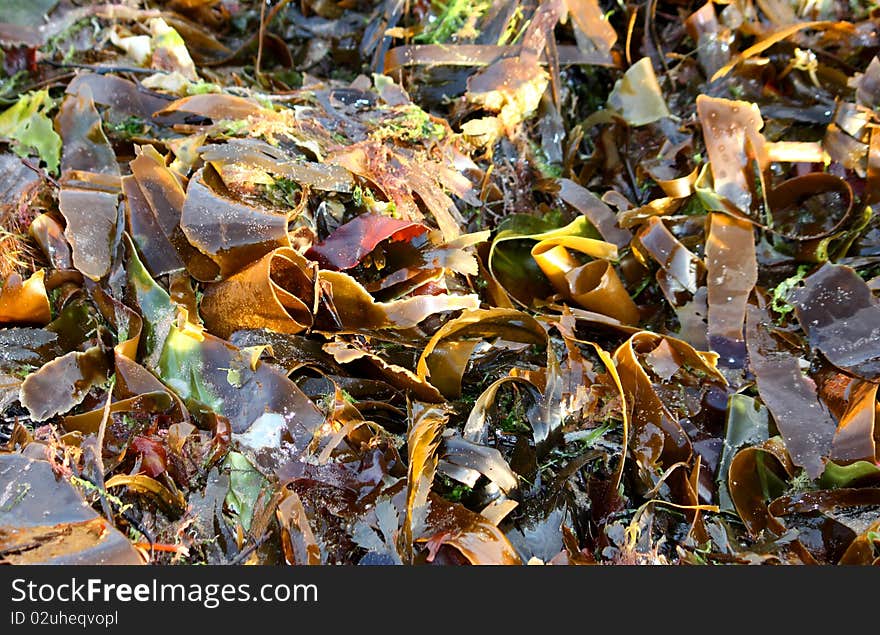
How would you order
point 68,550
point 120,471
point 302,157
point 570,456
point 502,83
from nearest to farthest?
1. point 68,550
2. point 120,471
3. point 570,456
4. point 302,157
5. point 502,83

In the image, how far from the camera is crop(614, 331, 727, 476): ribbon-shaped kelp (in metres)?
1.00

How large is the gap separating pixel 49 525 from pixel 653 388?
840mm

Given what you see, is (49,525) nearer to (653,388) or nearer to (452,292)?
(452,292)

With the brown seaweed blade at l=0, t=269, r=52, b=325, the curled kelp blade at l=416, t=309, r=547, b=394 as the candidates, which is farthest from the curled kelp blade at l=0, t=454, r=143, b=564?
the curled kelp blade at l=416, t=309, r=547, b=394

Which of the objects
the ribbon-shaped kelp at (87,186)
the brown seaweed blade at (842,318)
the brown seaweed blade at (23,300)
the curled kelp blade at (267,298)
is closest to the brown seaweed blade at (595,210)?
the brown seaweed blade at (842,318)

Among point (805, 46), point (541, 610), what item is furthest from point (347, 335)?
point (805, 46)

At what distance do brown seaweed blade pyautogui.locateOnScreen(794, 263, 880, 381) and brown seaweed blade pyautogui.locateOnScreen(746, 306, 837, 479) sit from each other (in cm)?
6

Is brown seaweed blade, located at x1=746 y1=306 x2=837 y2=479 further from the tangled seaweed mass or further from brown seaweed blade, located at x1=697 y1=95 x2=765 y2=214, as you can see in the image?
brown seaweed blade, located at x1=697 y1=95 x2=765 y2=214

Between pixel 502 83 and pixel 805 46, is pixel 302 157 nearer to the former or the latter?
pixel 502 83

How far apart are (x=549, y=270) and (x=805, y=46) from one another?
0.80 metres

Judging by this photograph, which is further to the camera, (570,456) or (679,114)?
(679,114)

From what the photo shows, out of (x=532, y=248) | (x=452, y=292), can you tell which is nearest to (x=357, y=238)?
(x=452, y=292)

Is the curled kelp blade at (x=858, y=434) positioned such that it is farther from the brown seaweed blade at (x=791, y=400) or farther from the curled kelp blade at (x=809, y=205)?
the curled kelp blade at (x=809, y=205)

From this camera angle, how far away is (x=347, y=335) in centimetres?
104
